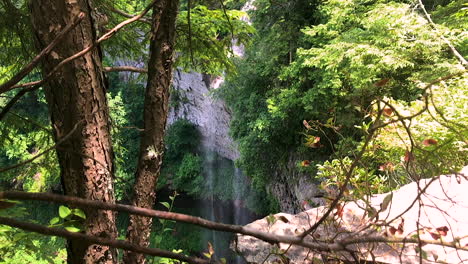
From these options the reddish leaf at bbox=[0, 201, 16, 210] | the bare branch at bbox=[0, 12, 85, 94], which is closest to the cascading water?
the reddish leaf at bbox=[0, 201, 16, 210]

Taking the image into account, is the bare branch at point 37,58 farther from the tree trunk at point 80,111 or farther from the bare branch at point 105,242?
the tree trunk at point 80,111

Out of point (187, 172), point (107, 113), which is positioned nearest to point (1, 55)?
point (107, 113)

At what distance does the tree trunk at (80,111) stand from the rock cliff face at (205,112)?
9989mm

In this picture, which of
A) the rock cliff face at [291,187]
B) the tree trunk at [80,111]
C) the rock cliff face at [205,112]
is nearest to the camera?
the tree trunk at [80,111]

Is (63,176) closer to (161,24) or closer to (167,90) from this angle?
(167,90)

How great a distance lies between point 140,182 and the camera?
1580 millimetres

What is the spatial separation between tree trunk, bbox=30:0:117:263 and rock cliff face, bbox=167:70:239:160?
9.99 meters

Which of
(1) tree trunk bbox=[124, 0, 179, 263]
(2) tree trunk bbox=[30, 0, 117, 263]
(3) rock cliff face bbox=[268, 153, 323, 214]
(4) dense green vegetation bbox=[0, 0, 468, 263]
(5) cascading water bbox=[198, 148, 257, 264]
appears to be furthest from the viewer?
(5) cascading water bbox=[198, 148, 257, 264]

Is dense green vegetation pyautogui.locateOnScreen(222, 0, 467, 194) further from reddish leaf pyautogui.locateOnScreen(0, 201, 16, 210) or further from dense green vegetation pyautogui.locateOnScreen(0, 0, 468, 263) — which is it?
reddish leaf pyautogui.locateOnScreen(0, 201, 16, 210)

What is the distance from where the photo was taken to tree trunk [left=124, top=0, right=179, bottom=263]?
1500mm

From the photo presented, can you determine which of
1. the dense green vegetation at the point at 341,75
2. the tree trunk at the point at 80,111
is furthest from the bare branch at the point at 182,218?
the dense green vegetation at the point at 341,75

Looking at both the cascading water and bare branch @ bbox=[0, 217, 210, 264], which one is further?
the cascading water

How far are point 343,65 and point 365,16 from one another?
98 centimetres

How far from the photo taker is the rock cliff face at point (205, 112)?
11.6 m
